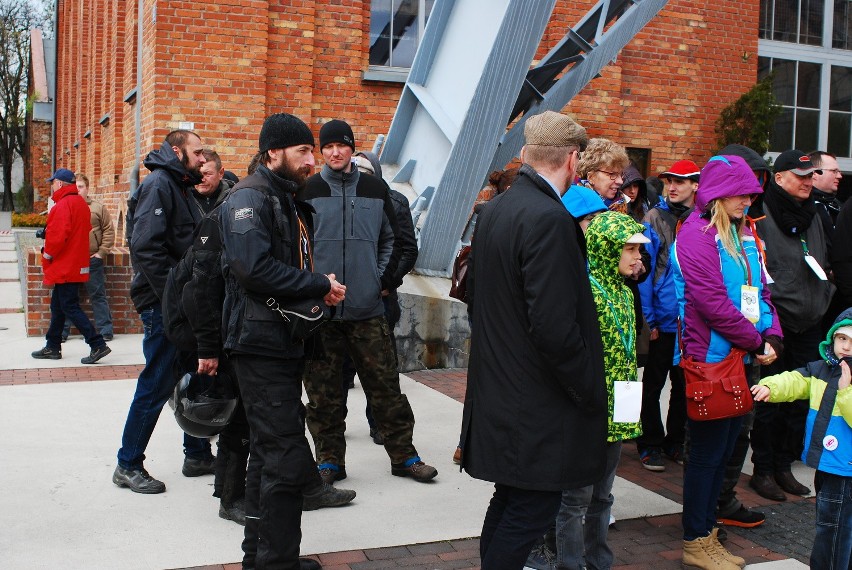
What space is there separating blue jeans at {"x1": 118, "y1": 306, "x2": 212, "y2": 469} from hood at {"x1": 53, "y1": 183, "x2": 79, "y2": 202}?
15.1 feet

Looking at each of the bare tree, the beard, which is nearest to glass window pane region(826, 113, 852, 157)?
the beard

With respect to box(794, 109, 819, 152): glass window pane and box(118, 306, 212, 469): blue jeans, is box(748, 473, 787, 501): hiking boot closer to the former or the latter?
box(118, 306, 212, 469): blue jeans

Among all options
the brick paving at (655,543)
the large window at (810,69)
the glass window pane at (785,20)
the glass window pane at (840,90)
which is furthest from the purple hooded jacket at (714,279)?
the glass window pane at (840,90)

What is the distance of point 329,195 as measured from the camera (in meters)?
5.53

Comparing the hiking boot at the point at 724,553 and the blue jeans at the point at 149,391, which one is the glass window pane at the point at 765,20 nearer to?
the hiking boot at the point at 724,553

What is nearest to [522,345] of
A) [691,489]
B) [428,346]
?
[691,489]

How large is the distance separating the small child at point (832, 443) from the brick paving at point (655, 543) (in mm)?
666

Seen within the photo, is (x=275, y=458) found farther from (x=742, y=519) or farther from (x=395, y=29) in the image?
(x=395, y=29)

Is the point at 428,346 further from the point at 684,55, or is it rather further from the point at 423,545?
the point at 684,55

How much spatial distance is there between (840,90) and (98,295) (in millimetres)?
11036

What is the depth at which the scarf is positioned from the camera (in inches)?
219

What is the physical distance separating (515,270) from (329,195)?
245 centimetres

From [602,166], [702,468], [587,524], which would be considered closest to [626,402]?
[587,524]

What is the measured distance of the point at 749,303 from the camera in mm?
4414
